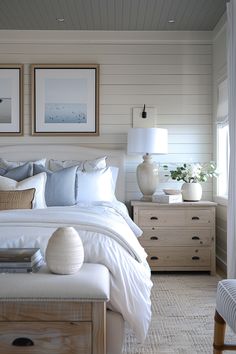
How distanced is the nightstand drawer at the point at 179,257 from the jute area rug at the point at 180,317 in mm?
136

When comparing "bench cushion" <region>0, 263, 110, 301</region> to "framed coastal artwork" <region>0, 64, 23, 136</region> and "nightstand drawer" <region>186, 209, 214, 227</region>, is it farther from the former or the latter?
"framed coastal artwork" <region>0, 64, 23, 136</region>

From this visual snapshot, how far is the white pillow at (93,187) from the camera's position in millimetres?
4461

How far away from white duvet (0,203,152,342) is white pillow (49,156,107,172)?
1952 millimetres

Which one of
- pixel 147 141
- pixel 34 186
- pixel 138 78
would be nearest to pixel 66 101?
pixel 138 78

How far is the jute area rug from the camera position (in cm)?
289

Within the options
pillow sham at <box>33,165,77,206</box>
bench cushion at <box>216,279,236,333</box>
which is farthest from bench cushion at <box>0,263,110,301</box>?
pillow sham at <box>33,165,77,206</box>

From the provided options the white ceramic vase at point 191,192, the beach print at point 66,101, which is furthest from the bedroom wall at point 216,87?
the beach print at point 66,101

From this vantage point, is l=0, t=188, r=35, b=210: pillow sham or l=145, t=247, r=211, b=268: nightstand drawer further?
l=145, t=247, r=211, b=268: nightstand drawer

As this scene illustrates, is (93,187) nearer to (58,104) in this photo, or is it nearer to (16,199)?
(16,199)

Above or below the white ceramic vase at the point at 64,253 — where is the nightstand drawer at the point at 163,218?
below

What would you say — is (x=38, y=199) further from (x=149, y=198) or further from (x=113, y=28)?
(x=113, y=28)

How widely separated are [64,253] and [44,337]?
1.38ft

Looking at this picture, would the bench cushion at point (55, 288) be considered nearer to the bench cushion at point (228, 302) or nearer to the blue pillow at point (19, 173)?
the bench cushion at point (228, 302)

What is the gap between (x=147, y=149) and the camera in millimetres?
4977
